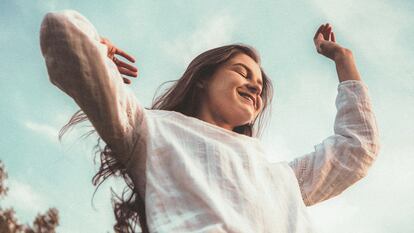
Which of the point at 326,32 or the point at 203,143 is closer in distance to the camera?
the point at 203,143

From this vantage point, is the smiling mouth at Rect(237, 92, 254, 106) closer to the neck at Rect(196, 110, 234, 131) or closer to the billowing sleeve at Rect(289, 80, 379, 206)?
the neck at Rect(196, 110, 234, 131)

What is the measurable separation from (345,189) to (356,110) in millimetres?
422

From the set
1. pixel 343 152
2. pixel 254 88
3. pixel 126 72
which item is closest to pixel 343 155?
pixel 343 152

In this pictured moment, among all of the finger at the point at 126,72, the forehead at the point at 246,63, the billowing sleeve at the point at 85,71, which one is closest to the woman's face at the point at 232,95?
the forehead at the point at 246,63

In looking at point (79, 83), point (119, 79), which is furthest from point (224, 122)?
point (79, 83)

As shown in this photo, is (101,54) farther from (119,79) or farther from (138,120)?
(138,120)

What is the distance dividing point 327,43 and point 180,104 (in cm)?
100

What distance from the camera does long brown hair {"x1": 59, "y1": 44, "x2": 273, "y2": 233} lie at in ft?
7.75

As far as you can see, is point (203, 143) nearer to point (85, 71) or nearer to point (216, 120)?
point (216, 120)

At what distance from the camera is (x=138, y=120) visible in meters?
2.33

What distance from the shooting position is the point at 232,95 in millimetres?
2730

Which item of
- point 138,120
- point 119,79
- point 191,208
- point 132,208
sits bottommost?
point 132,208

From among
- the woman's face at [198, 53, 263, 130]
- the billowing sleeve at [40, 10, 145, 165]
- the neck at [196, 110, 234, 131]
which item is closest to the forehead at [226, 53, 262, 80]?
the woman's face at [198, 53, 263, 130]

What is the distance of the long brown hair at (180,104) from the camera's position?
236cm
